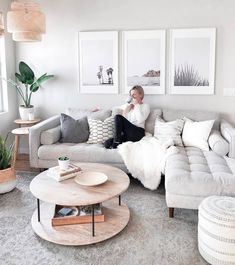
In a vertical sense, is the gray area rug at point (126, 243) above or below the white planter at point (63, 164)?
below

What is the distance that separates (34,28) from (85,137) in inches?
57.8

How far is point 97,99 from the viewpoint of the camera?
4.73 meters

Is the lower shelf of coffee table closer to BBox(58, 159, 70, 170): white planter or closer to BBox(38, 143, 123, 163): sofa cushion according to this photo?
BBox(58, 159, 70, 170): white planter

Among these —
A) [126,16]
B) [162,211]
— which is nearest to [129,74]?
[126,16]

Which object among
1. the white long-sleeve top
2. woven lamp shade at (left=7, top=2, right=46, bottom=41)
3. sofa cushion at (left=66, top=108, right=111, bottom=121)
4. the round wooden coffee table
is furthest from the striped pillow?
woven lamp shade at (left=7, top=2, right=46, bottom=41)

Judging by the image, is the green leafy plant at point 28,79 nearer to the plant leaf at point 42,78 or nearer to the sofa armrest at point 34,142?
the plant leaf at point 42,78

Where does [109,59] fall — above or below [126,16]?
below

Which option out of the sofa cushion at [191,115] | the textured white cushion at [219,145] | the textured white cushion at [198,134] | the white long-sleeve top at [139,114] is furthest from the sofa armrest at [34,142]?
the textured white cushion at [219,145]

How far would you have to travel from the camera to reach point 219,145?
11.7 ft

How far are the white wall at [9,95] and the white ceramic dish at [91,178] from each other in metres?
2.19

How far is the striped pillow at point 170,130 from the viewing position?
3.94 m

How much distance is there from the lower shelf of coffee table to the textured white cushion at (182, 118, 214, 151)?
1.32 meters

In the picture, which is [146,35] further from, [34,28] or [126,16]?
[34,28]

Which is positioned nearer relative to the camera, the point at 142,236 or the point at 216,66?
the point at 142,236
